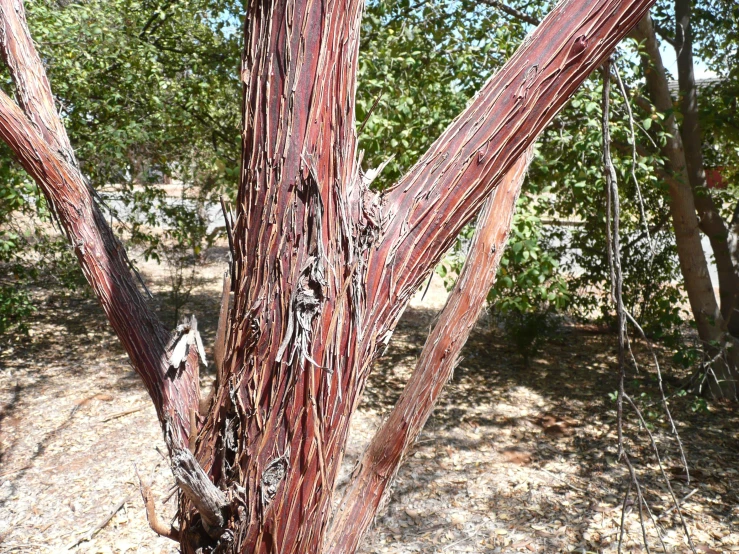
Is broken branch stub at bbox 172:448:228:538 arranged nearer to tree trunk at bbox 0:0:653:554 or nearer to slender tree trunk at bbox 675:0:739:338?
tree trunk at bbox 0:0:653:554

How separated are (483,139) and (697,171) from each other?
5.58 meters

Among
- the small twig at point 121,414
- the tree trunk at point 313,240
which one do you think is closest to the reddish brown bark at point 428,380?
the tree trunk at point 313,240

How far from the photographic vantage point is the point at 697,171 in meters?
6.08

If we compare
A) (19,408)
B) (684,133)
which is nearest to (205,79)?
(19,408)

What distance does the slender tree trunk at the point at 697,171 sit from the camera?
231 inches

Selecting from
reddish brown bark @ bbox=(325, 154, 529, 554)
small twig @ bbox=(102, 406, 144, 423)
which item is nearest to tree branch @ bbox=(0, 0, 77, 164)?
reddish brown bark @ bbox=(325, 154, 529, 554)

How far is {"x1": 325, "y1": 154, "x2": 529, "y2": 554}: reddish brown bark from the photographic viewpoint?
173 cm

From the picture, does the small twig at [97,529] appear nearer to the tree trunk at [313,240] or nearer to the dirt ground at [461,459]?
the dirt ground at [461,459]

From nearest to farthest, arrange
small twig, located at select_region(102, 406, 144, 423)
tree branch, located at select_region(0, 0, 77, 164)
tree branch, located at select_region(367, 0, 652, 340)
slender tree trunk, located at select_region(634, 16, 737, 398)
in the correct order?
1. tree branch, located at select_region(367, 0, 652, 340)
2. tree branch, located at select_region(0, 0, 77, 164)
3. slender tree trunk, located at select_region(634, 16, 737, 398)
4. small twig, located at select_region(102, 406, 144, 423)

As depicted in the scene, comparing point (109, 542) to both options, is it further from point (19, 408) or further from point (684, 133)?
point (684, 133)

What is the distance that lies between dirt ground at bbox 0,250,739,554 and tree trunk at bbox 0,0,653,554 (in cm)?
152

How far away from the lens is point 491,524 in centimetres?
409

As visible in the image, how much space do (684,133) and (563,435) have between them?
310cm

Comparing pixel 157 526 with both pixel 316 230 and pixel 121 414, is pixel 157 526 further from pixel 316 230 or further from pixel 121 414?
pixel 121 414
